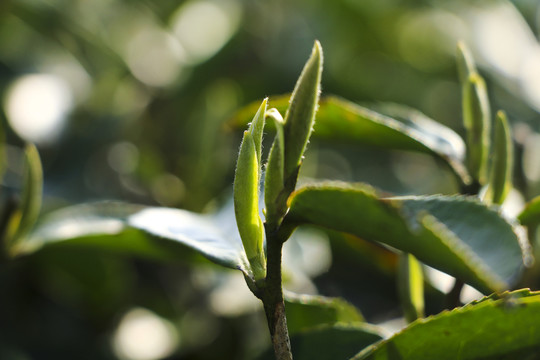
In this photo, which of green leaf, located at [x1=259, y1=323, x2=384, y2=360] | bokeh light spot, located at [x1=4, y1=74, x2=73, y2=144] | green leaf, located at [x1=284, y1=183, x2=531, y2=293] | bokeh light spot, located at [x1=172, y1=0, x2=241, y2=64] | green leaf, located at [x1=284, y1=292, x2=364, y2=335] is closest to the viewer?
green leaf, located at [x1=284, y1=183, x2=531, y2=293]

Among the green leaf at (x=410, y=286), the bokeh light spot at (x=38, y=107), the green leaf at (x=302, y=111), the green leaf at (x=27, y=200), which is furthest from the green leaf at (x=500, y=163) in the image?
the bokeh light spot at (x=38, y=107)

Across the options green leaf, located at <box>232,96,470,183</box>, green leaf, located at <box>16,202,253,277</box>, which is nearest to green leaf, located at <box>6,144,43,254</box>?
green leaf, located at <box>16,202,253,277</box>

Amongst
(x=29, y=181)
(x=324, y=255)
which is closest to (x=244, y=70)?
(x=324, y=255)

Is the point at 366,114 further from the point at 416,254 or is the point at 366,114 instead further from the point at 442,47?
the point at 442,47

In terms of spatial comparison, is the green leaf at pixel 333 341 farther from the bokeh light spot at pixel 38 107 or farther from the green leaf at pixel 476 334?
the bokeh light spot at pixel 38 107

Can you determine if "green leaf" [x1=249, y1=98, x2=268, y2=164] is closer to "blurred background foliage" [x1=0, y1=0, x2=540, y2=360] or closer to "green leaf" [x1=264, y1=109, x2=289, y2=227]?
"green leaf" [x1=264, y1=109, x2=289, y2=227]

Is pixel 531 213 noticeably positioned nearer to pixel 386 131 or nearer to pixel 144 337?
pixel 386 131

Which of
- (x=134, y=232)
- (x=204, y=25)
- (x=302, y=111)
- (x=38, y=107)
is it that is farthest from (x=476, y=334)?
(x=204, y=25)
